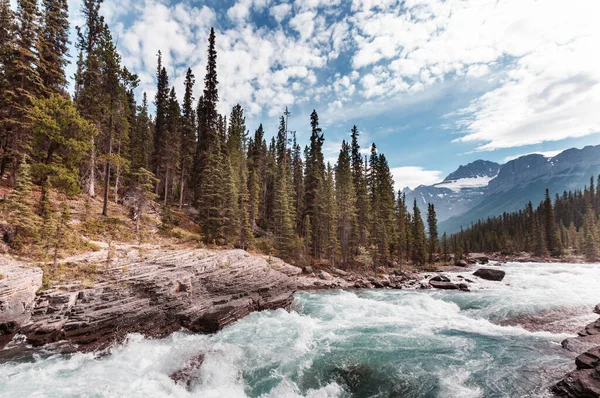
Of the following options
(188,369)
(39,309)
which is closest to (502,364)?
(188,369)

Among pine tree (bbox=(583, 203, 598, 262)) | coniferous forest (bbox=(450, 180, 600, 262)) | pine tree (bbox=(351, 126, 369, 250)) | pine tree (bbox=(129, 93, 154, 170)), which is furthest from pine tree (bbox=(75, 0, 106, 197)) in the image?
pine tree (bbox=(583, 203, 598, 262))

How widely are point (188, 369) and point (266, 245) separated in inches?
1209

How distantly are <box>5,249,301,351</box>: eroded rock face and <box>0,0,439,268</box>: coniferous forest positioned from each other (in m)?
4.96

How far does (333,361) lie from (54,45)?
4181cm

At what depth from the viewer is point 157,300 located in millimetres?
15531

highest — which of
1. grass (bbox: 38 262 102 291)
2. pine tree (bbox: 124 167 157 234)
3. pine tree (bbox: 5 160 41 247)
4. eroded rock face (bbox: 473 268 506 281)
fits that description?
pine tree (bbox: 124 167 157 234)

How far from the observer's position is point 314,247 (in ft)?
166

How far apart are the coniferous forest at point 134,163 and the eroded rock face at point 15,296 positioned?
2655 millimetres

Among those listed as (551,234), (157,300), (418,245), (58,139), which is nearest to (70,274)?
(157,300)

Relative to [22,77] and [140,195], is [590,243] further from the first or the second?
[22,77]

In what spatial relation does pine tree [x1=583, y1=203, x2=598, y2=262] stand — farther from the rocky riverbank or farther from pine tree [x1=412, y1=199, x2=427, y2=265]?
the rocky riverbank

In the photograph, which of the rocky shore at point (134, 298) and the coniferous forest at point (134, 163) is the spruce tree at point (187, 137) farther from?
the rocky shore at point (134, 298)

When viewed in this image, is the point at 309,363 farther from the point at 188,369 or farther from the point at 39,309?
the point at 39,309

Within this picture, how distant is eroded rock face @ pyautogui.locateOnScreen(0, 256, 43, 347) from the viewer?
12219 millimetres
